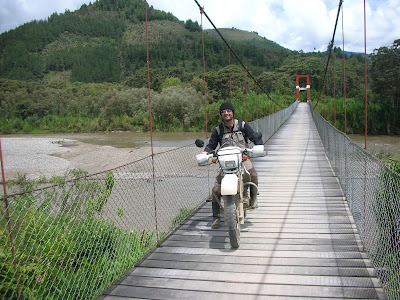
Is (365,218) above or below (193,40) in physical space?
below

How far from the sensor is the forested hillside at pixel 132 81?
22.1m

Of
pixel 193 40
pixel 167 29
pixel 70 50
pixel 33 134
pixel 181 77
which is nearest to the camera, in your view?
pixel 33 134

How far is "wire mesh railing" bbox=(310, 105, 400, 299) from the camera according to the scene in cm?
197

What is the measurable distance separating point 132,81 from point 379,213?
50073 mm

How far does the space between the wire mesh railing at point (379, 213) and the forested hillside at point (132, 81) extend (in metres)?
5.28

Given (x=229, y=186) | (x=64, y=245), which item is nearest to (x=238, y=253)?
(x=229, y=186)

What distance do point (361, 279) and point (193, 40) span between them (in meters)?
101

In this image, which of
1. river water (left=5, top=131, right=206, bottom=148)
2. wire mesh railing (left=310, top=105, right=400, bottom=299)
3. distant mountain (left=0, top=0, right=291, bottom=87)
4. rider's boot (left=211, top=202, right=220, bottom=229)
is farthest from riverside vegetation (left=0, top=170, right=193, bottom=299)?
distant mountain (left=0, top=0, right=291, bottom=87)

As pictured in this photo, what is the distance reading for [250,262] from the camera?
2404 millimetres

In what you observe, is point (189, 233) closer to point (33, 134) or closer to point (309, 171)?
point (309, 171)

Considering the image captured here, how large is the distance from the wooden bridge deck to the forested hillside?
476 centimetres

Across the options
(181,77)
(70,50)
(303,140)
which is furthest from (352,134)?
(70,50)

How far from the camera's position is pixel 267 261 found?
2.41 meters

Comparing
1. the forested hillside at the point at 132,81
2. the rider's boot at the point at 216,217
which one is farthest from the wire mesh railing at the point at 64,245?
the forested hillside at the point at 132,81
